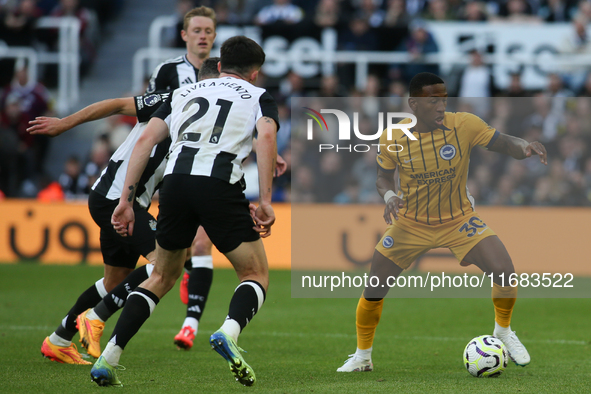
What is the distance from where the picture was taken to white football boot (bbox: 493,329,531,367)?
18.5 feet

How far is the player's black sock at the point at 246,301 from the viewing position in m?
4.62

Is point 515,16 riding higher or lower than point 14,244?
higher

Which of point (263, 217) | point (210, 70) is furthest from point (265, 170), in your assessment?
point (210, 70)

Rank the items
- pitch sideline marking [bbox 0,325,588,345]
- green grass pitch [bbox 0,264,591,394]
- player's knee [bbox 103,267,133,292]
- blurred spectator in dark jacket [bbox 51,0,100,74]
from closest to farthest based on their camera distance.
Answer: green grass pitch [bbox 0,264,591,394] → player's knee [bbox 103,267,133,292] → pitch sideline marking [bbox 0,325,588,345] → blurred spectator in dark jacket [bbox 51,0,100,74]

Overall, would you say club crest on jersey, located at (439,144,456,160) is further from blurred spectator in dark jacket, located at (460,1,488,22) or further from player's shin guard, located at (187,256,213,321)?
blurred spectator in dark jacket, located at (460,1,488,22)

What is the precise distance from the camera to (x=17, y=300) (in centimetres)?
958

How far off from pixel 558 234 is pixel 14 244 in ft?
28.9

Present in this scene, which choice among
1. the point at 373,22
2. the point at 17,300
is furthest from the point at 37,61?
the point at 17,300

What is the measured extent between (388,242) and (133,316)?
196 cm

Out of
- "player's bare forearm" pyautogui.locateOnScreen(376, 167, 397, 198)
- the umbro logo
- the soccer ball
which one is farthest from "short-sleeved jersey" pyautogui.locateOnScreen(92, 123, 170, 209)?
the soccer ball

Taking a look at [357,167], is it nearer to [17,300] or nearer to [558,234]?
[558,234]

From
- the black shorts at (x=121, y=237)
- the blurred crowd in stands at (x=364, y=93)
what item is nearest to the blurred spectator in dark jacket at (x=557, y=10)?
the blurred crowd in stands at (x=364, y=93)

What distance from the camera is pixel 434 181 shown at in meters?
5.78

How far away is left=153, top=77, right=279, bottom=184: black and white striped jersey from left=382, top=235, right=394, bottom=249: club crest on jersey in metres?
1.39
